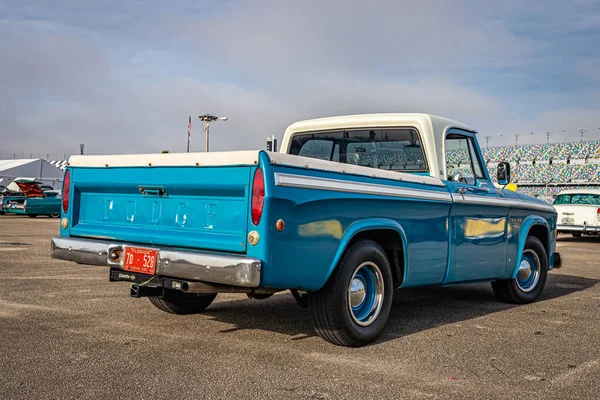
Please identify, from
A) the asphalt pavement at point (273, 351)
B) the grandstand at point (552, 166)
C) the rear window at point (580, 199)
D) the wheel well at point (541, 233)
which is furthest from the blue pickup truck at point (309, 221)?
the grandstand at point (552, 166)

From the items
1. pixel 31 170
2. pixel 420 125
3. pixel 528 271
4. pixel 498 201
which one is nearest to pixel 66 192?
pixel 420 125

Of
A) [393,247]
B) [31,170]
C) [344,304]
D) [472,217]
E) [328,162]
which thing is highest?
[31,170]

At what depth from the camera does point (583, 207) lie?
18.9 metres

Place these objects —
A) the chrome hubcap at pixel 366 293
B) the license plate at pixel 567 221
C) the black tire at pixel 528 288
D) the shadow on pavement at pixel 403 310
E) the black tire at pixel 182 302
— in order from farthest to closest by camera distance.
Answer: the license plate at pixel 567 221 → the black tire at pixel 528 288 → the black tire at pixel 182 302 → the shadow on pavement at pixel 403 310 → the chrome hubcap at pixel 366 293

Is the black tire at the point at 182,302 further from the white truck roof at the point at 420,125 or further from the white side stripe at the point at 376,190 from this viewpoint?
the white truck roof at the point at 420,125

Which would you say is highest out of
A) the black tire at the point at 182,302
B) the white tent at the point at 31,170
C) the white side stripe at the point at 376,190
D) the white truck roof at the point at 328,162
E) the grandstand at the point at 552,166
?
the grandstand at the point at 552,166

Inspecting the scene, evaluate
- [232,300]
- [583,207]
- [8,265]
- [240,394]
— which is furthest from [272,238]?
[583,207]

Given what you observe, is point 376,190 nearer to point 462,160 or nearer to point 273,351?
point 273,351

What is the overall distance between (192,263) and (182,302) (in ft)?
5.41

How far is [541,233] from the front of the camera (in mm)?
7730

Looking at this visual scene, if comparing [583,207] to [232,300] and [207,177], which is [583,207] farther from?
[207,177]

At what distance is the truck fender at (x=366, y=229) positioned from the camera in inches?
177

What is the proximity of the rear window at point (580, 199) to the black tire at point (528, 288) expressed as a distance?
1329cm

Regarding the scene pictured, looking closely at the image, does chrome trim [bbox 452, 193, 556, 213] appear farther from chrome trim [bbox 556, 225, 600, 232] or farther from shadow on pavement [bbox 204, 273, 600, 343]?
chrome trim [bbox 556, 225, 600, 232]
